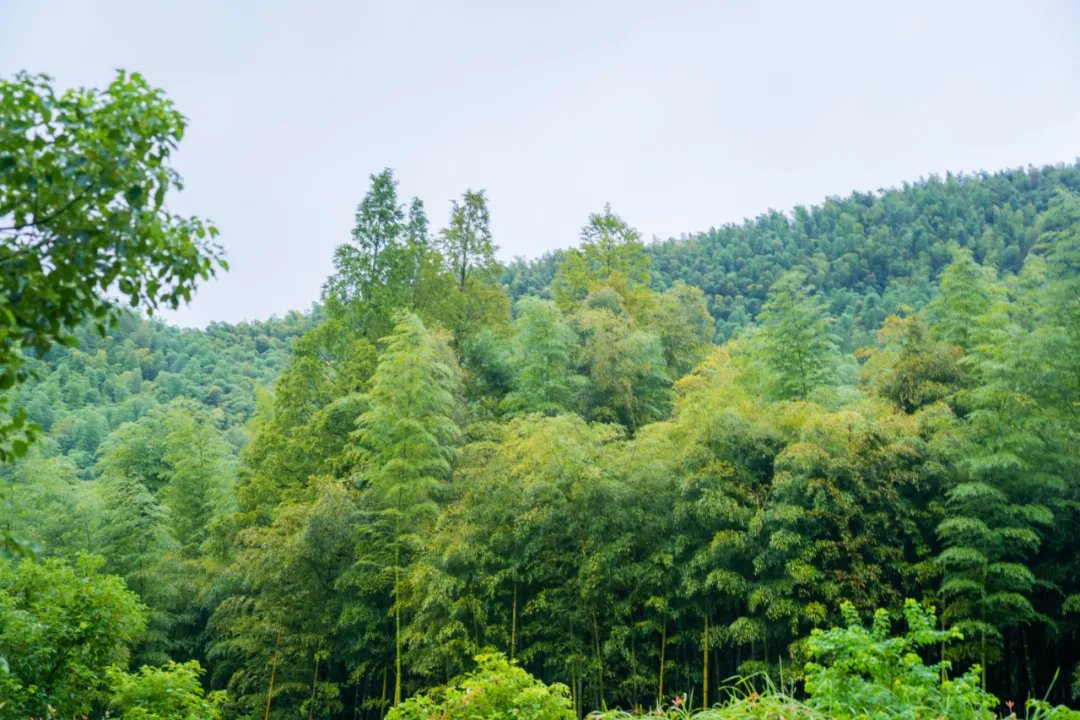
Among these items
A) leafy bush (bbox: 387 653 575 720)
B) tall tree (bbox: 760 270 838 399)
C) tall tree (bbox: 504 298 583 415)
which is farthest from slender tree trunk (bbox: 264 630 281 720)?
tall tree (bbox: 760 270 838 399)

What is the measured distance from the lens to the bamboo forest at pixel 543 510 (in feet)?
19.3

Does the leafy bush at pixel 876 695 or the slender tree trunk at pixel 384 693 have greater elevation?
the leafy bush at pixel 876 695

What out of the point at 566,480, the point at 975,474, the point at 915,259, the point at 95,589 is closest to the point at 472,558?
the point at 566,480

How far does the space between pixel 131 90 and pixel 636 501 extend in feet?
35.1

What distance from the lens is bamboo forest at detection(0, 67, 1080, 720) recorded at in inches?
231

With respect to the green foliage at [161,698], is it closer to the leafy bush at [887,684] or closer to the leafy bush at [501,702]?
the leafy bush at [501,702]

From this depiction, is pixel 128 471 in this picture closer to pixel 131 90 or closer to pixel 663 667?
pixel 663 667

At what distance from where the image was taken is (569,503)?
40.7ft

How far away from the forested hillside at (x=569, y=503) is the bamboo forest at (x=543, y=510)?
6 cm

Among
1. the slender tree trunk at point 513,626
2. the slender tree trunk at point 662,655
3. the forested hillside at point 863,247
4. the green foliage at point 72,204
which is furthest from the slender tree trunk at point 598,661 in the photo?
the forested hillside at point 863,247

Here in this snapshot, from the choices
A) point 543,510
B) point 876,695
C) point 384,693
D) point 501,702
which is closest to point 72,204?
point 876,695

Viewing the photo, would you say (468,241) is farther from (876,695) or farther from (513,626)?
(876,695)

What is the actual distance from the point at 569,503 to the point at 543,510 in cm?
42

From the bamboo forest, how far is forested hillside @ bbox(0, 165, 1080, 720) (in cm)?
6
